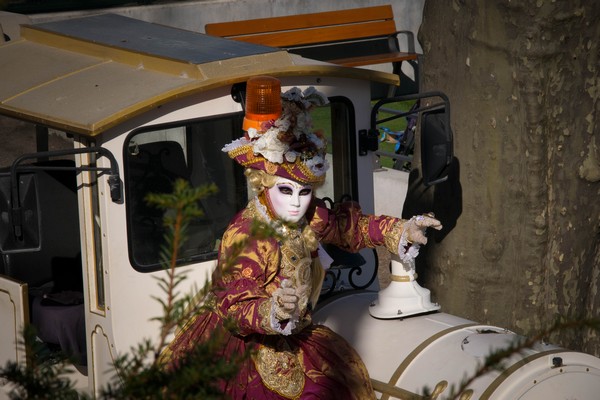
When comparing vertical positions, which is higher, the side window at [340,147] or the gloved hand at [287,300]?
the side window at [340,147]

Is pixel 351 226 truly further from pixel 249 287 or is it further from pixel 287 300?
pixel 287 300

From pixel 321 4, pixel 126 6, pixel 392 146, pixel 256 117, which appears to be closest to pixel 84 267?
pixel 256 117

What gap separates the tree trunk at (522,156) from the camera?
569 cm

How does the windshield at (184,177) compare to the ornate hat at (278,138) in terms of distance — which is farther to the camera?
the windshield at (184,177)

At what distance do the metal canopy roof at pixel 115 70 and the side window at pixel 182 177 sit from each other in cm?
17

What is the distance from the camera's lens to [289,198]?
3.93 metres

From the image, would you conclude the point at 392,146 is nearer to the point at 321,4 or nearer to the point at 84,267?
the point at 321,4

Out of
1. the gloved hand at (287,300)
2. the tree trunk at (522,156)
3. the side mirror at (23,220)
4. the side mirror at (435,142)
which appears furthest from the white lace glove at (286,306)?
the tree trunk at (522,156)

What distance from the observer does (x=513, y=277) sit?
236 inches

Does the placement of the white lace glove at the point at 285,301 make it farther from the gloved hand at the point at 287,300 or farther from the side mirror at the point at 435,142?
the side mirror at the point at 435,142

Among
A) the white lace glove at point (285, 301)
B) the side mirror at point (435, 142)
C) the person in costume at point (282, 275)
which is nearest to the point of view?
the white lace glove at point (285, 301)

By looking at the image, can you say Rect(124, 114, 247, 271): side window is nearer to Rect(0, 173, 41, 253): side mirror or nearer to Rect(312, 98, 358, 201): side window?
Rect(0, 173, 41, 253): side mirror

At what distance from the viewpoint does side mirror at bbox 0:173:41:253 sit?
3900 millimetres

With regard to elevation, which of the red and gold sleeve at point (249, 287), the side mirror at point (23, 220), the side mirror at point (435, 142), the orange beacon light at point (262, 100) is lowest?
the red and gold sleeve at point (249, 287)
